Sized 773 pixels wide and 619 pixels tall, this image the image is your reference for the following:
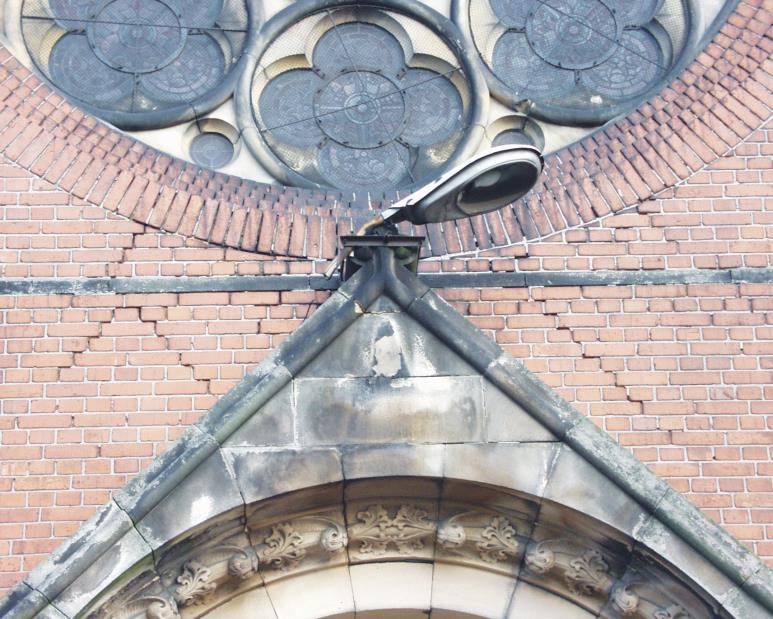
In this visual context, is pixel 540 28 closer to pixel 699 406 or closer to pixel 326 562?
pixel 699 406

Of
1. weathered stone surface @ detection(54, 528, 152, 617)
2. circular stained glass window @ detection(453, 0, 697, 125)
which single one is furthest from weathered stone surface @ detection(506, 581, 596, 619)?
circular stained glass window @ detection(453, 0, 697, 125)

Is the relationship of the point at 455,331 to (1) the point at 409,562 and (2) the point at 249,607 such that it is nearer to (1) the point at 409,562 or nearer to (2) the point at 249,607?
(1) the point at 409,562

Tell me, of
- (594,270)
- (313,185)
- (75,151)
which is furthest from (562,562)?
(75,151)

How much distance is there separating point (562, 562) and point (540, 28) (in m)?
3.29

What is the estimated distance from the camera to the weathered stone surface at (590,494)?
8383 mm

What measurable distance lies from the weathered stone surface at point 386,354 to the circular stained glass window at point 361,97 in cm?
160

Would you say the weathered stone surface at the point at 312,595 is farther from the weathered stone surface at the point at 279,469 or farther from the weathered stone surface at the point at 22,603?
the weathered stone surface at the point at 22,603

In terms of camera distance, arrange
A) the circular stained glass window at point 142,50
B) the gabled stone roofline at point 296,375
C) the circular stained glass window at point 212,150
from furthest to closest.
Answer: the circular stained glass window at point 142,50, the circular stained glass window at point 212,150, the gabled stone roofline at point 296,375

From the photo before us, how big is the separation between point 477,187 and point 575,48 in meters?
2.27

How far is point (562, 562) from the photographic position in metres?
8.69

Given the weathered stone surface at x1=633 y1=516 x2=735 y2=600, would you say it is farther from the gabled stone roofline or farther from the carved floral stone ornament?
the carved floral stone ornament

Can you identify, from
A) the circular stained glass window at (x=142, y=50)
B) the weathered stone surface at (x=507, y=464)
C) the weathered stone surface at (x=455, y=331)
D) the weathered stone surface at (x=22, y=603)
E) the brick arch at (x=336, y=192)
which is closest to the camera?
the weathered stone surface at (x=22, y=603)

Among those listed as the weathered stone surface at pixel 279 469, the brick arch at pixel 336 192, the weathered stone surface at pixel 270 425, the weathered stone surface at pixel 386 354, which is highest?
the brick arch at pixel 336 192

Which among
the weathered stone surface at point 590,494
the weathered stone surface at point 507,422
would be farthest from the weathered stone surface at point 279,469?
Result: the weathered stone surface at point 590,494
